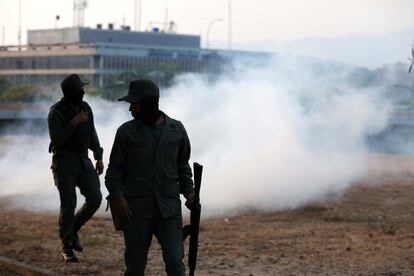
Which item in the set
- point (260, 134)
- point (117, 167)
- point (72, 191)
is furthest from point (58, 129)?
point (260, 134)

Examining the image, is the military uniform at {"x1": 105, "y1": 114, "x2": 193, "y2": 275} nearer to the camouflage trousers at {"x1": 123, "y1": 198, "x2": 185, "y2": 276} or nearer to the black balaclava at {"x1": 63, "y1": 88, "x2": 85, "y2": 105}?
the camouflage trousers at {"x1": 123, "y1": 198, "x2": 185, "y2": 276}

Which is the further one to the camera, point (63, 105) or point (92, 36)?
point (92, 36)

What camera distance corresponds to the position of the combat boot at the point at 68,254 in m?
8.70

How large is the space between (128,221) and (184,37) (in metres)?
99.1

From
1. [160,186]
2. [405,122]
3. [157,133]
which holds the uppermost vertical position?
[157,133]

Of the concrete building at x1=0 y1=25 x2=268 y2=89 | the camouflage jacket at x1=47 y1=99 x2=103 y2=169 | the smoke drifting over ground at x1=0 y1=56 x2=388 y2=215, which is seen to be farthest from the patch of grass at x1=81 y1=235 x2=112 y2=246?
the concrete building at x1=0 y1=25 x2=268 y2=89

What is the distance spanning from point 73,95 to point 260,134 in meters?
7.69

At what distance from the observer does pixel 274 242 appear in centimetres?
1015

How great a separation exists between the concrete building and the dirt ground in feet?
204

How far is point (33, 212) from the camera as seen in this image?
1277 centimetres

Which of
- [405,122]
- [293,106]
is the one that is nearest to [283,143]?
[293,106]

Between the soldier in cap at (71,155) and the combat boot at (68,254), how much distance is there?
1cm

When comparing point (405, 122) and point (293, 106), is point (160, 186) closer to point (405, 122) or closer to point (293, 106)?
point (293, 106)

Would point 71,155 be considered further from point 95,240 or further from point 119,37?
point 119,37
